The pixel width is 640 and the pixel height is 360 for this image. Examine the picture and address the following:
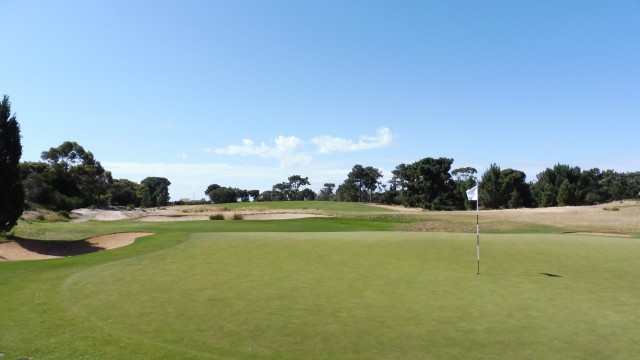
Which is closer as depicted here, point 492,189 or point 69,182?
point 69,182

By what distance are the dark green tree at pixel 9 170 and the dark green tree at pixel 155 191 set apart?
95123 millimetres

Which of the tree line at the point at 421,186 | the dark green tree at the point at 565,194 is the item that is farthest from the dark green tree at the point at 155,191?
the dark green tree at the point at 565,194

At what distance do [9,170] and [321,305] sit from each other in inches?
936

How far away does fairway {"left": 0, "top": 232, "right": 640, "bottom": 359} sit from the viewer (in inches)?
270

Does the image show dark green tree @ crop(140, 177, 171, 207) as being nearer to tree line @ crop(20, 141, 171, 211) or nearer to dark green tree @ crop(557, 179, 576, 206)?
tree line @ crop(20, 141, 171, 211)

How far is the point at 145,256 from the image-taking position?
16.5 metres

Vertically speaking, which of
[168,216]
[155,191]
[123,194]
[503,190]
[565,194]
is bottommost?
[168,216]

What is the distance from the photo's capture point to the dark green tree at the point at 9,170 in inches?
958

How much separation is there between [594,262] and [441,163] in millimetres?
79259

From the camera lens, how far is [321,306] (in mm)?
9211

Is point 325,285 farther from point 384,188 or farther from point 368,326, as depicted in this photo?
point 384,188

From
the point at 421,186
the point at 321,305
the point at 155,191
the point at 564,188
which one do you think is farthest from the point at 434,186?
the point at 155,191

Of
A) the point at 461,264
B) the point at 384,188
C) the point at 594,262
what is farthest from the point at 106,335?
the point at 384,188

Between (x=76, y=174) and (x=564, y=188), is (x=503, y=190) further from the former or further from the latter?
(x=76, y=174)
